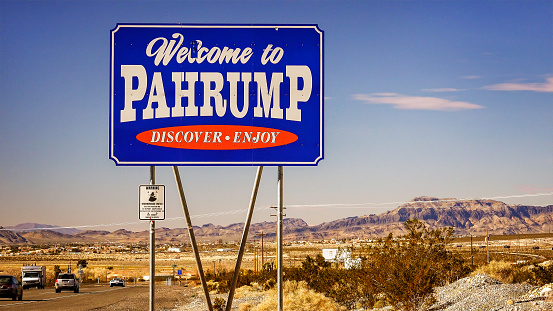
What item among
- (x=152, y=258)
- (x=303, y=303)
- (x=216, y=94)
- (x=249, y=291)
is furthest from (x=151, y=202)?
(x=249, y=291)

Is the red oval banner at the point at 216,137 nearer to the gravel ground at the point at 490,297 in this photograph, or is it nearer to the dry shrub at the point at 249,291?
the gravel ground at the point at 490,297

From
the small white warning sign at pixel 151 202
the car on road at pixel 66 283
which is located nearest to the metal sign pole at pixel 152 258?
the small white warning sign at pixel 151 202

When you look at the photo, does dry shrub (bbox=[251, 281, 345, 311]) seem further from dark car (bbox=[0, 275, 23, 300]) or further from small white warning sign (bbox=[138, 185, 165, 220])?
dark car (bbox=[0, 275, 23, 300])

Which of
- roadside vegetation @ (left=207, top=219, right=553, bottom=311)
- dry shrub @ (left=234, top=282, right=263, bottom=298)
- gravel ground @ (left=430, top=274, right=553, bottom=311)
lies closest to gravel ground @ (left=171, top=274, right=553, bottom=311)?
gravel ground @ (left=430, top=274, right=553, bottom=311)

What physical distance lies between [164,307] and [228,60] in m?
25.5

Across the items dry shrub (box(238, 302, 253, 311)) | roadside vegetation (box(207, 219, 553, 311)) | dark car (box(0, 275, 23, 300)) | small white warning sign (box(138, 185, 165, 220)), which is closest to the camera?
small white warning sign (box(138, 185, 165, 220))

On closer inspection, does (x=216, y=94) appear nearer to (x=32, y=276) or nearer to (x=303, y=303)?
(x=303, y=303)

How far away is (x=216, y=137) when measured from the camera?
41.8ft

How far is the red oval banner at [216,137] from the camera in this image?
12.7 m

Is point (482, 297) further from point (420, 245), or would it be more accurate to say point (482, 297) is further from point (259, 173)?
point (259, 173)

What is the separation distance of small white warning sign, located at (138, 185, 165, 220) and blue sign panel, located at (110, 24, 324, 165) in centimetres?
72

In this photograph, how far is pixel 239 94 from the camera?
1286 centimetres

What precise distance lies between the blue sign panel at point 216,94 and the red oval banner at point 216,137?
0.07 feet

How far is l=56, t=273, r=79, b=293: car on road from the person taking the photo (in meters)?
50.8
